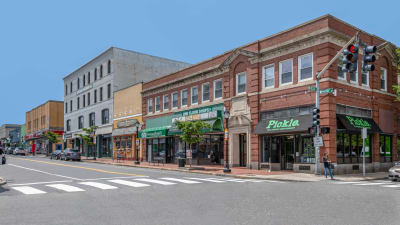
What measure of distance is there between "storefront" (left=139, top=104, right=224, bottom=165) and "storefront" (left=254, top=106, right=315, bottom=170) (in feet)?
17.1

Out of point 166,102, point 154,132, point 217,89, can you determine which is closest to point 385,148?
point 217,89

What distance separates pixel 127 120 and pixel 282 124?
24835mm

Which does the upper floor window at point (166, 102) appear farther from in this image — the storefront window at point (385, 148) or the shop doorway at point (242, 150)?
the storefront window at point (385, 148)

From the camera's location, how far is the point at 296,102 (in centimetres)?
2405

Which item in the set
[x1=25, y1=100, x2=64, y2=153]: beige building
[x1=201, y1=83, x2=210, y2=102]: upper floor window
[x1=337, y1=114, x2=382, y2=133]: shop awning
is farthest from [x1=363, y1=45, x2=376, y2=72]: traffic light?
[x1=25, y1=100, x2=64, y2=153]: beige building

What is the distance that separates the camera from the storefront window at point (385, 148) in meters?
26.4

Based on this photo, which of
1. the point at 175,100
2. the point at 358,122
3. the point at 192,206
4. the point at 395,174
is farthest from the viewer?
the point at 175,100

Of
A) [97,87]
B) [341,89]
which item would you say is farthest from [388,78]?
[97,87]

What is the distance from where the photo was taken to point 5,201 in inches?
444

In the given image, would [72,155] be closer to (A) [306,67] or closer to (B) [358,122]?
(A) [306,67]

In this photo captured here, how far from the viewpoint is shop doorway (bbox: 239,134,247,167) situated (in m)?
28.9

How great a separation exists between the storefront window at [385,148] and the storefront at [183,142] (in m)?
11.8

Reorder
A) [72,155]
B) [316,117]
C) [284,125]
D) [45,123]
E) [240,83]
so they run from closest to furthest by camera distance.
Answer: [316,117] < [284,125] < [240,83] < [72,155] < [45,123]

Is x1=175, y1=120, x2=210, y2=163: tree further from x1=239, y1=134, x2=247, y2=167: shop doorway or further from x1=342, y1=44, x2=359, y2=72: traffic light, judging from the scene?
x1=342, y1=44, x2=359, y2=72: traffic light
